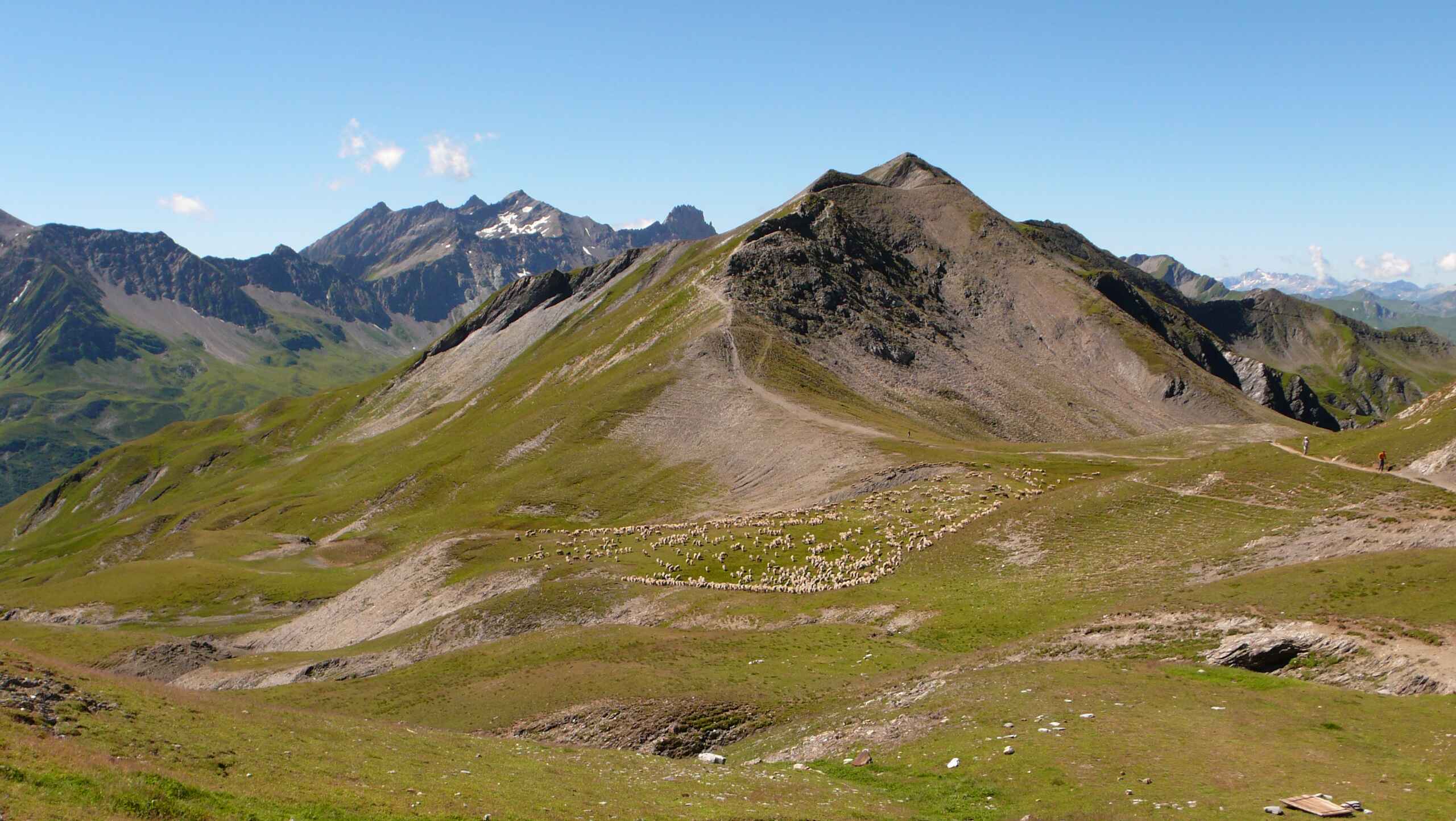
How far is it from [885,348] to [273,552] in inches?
4448

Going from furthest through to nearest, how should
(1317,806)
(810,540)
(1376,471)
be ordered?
1. (810,540)
2. (1376,471)
3. (1317,806)

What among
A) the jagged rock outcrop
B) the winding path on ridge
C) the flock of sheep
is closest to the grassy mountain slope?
the jagged rock outcrop

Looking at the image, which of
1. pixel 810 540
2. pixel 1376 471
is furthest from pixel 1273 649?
pixel 810 540

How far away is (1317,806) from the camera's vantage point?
2366cm

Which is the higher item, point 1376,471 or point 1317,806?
point 1376,471

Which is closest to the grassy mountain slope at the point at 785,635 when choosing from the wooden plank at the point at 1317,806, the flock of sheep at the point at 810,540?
the flock of sheep at the point at 810,540

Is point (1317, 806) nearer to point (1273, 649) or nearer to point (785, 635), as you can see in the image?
point (1273, 649)

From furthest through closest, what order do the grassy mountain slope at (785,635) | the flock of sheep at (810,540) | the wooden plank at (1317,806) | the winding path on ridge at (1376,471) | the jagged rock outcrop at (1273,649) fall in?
the flock of sheep at (810,540) → the winding path on ridge at (1376,471) → the jagged rock outcrop at (1273,649) → the grassy mountain slope at (785,635) → the wooden plank at (1317,806)

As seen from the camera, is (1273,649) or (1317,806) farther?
(1273,649)

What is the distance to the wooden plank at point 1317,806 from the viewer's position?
23.3 meters

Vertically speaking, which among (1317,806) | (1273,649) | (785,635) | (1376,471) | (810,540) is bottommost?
(785,635)

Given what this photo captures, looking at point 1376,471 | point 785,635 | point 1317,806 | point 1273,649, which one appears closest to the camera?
point 1317,806

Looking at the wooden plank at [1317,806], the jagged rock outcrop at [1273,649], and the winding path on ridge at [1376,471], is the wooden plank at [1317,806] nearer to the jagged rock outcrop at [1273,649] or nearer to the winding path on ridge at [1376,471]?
the jagged rock outcrop at [1273,649]

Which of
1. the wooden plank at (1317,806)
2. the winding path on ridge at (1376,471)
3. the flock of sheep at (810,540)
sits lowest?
the flock of sheep at (810,540)
